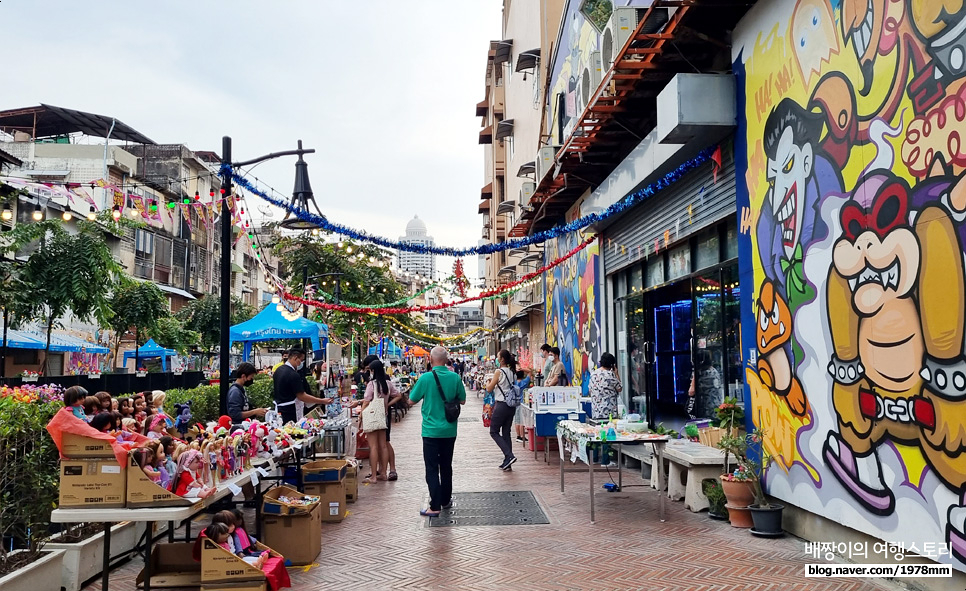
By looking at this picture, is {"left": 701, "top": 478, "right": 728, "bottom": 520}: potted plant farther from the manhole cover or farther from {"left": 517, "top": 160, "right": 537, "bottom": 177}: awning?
{"left": 517, "top": 160, "right": 537, "bottom": 177}: awning

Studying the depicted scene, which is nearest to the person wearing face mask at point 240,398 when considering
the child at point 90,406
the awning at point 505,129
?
the child at point 90,406

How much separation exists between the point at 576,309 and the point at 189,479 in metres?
13.0

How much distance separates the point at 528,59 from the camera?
26.9 m

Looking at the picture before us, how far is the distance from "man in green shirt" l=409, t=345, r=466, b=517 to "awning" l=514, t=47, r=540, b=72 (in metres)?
19.3

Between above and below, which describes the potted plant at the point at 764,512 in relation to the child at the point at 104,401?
below

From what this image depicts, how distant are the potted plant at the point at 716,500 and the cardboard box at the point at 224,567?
4.93 m

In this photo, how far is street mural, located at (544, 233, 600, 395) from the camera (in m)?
16.0

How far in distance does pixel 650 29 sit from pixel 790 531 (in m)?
6.00

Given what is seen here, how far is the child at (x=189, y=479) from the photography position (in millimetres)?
5430

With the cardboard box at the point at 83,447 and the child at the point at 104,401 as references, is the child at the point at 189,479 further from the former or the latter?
the child at the point at 104,401

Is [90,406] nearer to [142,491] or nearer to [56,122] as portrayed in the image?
[142,491]

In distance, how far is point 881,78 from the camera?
19.0ft

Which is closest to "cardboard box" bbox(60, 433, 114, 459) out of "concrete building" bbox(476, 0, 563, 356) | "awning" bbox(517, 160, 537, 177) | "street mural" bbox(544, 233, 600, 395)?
"street mural" bbox(544, 233, 600, 395)

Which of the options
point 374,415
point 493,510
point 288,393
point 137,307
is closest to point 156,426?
point 288,393
